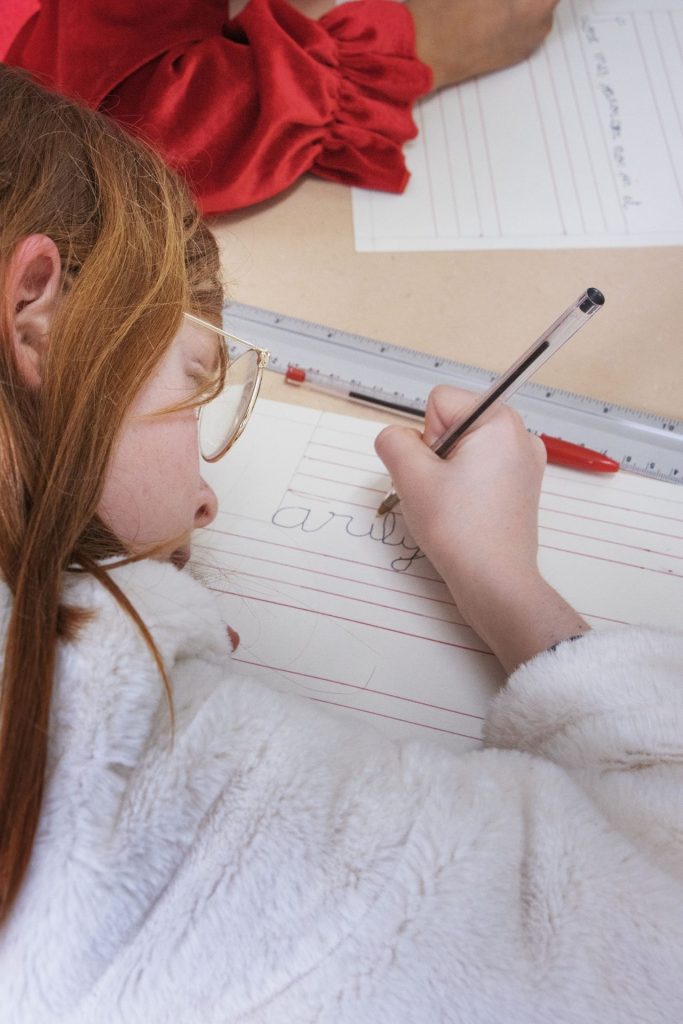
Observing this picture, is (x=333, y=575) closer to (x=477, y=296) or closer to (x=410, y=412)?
(x=410, y=412)

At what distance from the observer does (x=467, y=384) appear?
0.70 m

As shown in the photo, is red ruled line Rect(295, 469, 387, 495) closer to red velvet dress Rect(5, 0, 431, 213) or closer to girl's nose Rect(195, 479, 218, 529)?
girl's nose Rect(195, 479, 218, 529)

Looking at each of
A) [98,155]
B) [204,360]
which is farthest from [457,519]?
[98,155]

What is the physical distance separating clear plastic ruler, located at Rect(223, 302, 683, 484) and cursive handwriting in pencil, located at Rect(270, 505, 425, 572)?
11cm

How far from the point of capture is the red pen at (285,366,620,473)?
65cm

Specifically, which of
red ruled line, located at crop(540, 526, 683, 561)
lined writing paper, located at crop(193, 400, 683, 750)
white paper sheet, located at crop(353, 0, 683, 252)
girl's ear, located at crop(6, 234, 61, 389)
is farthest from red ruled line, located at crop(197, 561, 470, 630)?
white paper sheet, located at crop(353, 0, 683, 252)

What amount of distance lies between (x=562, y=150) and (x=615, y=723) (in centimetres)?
63

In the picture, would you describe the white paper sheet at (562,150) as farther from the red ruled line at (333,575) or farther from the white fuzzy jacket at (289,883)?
the white fuzzy jacket at (289,883)

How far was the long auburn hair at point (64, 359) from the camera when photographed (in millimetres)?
334

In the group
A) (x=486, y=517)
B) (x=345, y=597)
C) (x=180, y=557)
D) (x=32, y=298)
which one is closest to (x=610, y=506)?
(x=486, y=517)

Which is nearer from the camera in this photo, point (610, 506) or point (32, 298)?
point (32, 298)

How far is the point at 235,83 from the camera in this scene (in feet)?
2.57

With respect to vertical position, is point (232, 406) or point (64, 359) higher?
point (64, 359)

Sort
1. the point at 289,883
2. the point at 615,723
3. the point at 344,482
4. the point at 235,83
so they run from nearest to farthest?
the point at 289,883
the point at 615,723
the point at 344,482
the point at 235,83
